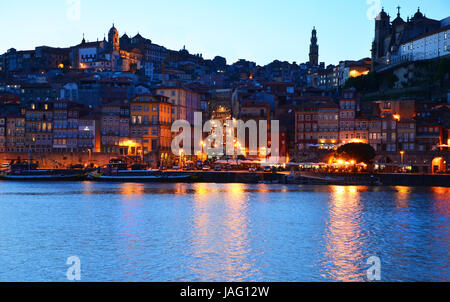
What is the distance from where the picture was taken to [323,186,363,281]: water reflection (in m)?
24.2

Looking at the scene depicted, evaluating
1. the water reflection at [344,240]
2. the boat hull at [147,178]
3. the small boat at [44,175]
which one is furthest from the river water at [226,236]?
the small boat at [44,175]

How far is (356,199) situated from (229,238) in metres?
23.8

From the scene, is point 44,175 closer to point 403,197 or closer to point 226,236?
point 403,197

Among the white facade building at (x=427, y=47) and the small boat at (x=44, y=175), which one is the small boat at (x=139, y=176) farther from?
the white facade building at (x=427, y=47)

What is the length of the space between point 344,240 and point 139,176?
165 feet

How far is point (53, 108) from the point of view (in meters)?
95.9

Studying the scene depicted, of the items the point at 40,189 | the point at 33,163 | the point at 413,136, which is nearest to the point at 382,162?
the point at 413,136

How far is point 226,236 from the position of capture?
108 ft

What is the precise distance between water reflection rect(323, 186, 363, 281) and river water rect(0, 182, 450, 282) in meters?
0.05

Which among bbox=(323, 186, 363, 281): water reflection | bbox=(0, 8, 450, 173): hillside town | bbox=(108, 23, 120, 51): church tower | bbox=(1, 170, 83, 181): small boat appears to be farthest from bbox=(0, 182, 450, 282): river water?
bbox=(108, 23, 120, 51): church tower

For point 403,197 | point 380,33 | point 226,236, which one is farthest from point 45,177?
point 380,33

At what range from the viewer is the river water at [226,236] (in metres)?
24.4

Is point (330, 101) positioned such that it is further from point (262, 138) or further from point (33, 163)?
point (33, 163)

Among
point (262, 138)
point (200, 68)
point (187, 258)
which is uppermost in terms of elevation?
point (200, 68)
